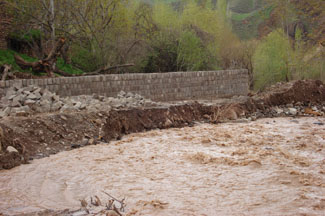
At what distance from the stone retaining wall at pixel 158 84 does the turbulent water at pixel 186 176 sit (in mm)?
4110

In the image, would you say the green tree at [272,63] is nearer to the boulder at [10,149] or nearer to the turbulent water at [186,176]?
the turbulent water at [186,176]

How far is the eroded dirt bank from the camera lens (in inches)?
283

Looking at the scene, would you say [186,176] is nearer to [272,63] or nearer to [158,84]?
[158,84]

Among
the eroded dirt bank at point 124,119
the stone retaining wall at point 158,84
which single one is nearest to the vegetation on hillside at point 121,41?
the stone retaining wall at point 158,84

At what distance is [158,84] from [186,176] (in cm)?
919

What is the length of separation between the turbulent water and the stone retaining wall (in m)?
4.11

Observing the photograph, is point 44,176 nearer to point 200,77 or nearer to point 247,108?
point 247,108

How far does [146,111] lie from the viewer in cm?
1045

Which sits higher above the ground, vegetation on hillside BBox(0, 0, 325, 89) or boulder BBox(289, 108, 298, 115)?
vegetation on hillside BBox(0, 0, 325, 89)

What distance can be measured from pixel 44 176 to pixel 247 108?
28.7ft

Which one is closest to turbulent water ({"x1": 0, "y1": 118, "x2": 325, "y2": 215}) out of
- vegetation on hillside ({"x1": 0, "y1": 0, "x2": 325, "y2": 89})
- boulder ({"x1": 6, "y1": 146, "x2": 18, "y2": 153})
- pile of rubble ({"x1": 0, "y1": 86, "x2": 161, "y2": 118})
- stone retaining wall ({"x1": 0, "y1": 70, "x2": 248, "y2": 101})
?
boulder ({"x1": 6, "y1": 146, "x2": 18, "y2": 153})

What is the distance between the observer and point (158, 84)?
1433 cm

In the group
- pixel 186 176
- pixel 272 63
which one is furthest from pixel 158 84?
pixel 186 176

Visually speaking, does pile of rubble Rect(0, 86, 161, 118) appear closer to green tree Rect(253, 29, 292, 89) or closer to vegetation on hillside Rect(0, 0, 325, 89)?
vegetation on hillside Rect(0, 0, 325, 89)
